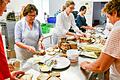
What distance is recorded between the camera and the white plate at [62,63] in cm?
157

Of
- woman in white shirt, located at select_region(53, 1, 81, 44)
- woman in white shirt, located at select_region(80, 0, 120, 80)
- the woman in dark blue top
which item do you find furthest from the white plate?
the woman in dark blue top

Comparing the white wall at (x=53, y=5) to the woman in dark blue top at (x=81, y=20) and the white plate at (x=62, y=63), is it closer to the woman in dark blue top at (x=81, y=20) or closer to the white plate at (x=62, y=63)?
the woman in dark blue top at (x=81, y=20)

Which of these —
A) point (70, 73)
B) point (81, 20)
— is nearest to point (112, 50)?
point (70, 73)

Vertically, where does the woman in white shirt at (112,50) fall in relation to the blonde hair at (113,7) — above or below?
below

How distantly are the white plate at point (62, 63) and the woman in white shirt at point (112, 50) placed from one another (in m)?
0.31

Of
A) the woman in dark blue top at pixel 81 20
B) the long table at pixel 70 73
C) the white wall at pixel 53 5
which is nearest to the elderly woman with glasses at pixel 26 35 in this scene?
the long table at pixel 70 73

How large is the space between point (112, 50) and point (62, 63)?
23.3 inches

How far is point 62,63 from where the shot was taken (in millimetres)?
1649

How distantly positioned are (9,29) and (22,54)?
1364mm

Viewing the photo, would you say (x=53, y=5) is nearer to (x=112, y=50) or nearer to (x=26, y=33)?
(x=26, y=33)

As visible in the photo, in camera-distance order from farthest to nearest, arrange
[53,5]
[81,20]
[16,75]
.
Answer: [53,5]
[81,20]
[16,75]

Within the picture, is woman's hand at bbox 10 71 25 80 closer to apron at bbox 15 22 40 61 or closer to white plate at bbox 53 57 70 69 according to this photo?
white plate at bbox 53 57 70 69

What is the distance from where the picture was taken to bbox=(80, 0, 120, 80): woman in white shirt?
117 cm

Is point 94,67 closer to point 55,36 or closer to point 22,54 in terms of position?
point 22,54
